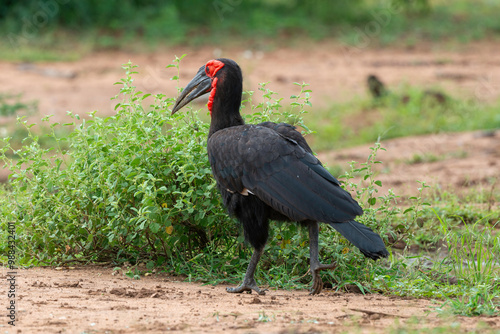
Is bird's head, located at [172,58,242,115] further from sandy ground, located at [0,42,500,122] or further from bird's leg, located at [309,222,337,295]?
sandy ground, located at [0,42,500,122]

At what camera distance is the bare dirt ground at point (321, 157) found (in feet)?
10.9

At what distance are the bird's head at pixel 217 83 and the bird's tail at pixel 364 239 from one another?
1.09 metres

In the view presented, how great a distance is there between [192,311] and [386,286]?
1221mm

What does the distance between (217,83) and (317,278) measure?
1310mm

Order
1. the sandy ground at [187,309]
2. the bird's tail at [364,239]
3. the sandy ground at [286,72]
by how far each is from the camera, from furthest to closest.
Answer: the sandy ground at [286,72], the bird's tail at [364,239], the sandy ground at [187,309]

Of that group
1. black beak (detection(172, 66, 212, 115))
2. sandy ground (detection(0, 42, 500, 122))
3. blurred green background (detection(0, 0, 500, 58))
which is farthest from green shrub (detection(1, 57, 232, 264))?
blurred green background (detection(0, 0, 500, 58))

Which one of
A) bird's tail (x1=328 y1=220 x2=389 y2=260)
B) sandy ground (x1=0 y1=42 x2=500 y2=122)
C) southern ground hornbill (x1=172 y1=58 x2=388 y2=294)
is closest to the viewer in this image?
bird's tail (x1=328 y1=220 x2=389 y2=260)

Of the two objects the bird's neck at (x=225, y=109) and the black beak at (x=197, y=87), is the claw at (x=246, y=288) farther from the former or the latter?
the black beak at (x=197, y=87)

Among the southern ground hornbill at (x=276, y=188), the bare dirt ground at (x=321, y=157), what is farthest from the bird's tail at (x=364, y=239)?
the bare dirt ground at (x=321, y=157)

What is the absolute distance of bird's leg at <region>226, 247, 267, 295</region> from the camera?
4074 mm

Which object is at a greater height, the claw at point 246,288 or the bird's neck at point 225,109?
the bird's neck at point 225,109

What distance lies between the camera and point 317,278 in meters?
Result: 4.04

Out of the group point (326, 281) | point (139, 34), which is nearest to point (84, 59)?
point (139, 34)

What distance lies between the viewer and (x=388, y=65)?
43.7ft
